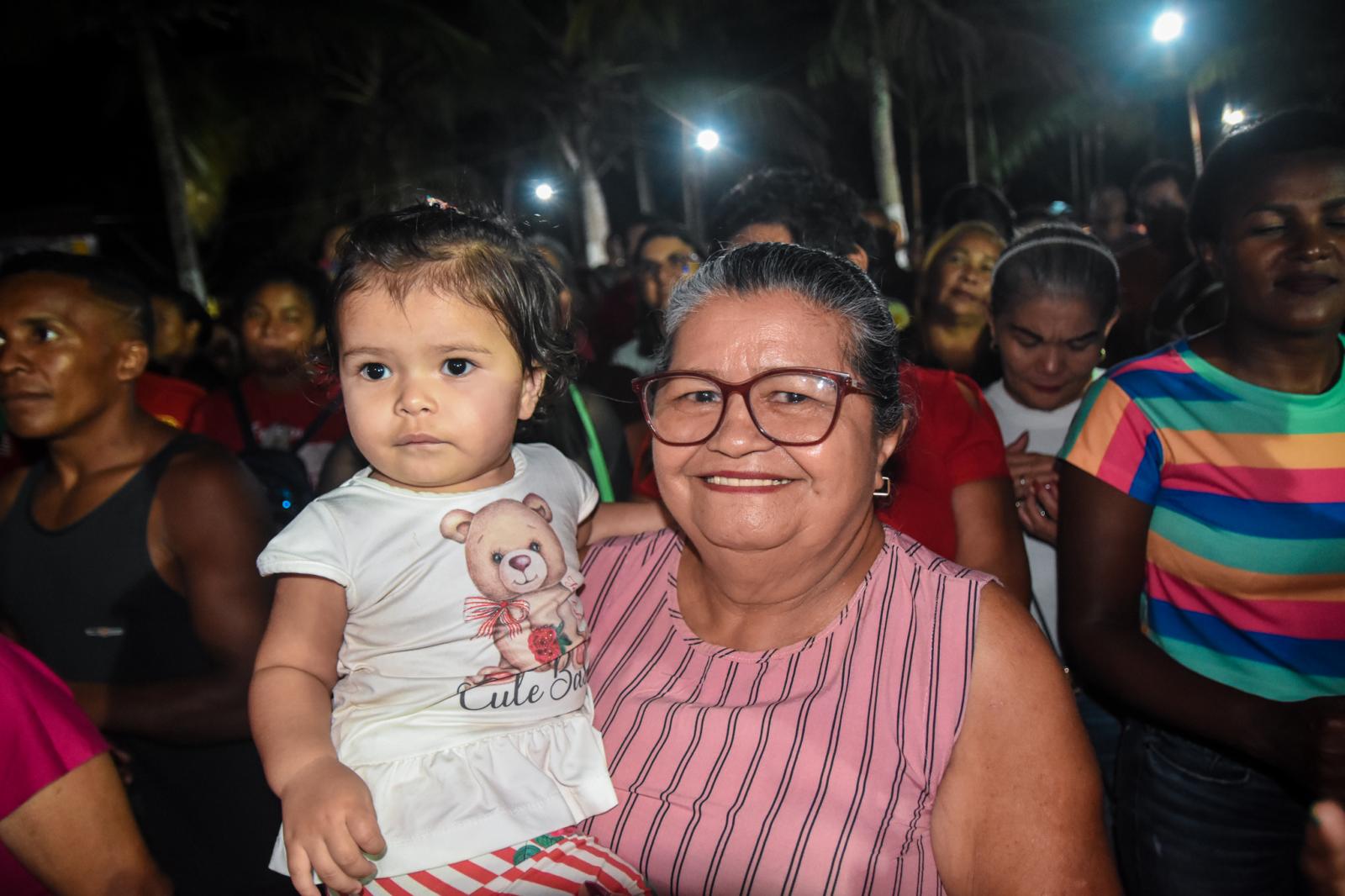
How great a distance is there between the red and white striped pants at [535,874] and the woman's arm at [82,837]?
0.51m

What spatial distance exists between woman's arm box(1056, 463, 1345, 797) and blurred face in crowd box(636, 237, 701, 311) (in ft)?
11.0

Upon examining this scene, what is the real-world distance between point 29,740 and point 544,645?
3.30ft

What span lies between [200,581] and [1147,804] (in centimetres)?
274

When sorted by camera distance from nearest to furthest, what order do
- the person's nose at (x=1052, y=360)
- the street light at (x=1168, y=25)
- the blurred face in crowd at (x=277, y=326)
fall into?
1. the person's nose at (x=1052, y=360)
2. the blurred face in crowd at (x=277, y=326)
3. the street light at (x=1168, y=25)

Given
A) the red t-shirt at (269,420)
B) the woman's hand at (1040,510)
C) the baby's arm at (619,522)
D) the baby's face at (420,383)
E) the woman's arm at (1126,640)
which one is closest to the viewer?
the baby's face at (420,383)

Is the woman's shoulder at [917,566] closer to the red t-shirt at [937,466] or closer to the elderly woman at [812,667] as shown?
the elderly woman at [812,667]

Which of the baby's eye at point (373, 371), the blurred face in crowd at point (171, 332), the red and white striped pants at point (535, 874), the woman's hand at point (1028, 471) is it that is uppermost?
the blurred face in crowd at point (171, 332)

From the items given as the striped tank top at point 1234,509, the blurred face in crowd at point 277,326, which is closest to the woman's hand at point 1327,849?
the striped tank top at point 1234,509

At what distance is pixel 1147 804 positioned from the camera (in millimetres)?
2451

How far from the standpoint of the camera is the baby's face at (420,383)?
190cm

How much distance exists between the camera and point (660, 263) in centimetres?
573

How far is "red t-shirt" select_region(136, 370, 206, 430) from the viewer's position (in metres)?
4.30

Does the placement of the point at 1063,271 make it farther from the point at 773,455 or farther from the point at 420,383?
the point at 420,383

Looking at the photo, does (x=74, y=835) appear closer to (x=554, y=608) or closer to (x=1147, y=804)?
(x=554, y=608)
